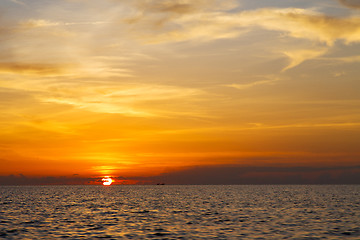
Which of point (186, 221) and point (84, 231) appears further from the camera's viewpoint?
point (186, 221)

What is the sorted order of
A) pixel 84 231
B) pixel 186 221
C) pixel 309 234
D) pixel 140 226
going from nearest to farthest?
pixel 309 234 → pixel 84 231 → pixel 140 226 → pixel 186 221

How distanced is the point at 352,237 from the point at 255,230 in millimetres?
11841

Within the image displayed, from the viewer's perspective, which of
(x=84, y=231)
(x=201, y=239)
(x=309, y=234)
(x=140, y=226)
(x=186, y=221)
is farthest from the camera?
(x=186, y=221)

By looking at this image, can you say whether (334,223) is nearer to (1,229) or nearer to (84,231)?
(84,231)

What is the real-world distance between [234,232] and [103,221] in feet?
80.8

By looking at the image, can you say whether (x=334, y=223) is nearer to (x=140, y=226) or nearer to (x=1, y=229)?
(x=140, y=226)

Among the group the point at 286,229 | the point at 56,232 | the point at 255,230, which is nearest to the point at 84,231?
the point at 56,232

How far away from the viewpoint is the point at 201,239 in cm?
4859

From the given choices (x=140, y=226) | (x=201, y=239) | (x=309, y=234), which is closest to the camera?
(x=201, y=239)

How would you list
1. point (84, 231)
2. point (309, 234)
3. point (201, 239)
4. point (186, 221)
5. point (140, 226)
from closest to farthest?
point (201, 239) → point (309, 234) → point (84, 231) → point (140, 226) → point (186, 221)

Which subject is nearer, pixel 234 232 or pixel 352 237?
pixel 352 237

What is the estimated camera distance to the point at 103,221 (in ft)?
226

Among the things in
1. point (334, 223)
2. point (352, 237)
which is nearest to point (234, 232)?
point (352, 237)

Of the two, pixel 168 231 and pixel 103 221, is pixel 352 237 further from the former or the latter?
pixel 103 221
